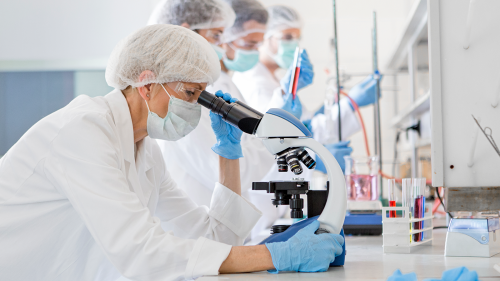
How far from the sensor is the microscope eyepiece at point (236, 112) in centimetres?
102

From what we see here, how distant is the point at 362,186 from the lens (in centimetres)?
181

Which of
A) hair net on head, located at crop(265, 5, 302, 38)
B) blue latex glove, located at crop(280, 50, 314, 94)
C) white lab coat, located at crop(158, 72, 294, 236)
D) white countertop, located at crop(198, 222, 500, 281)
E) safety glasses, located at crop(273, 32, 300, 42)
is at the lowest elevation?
white countertop, located at crop(198, 222, 500, 281)

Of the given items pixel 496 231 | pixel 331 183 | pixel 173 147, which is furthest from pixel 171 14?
pixel 496 231

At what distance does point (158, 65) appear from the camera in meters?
1.23

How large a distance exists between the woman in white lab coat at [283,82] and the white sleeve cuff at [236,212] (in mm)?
1047

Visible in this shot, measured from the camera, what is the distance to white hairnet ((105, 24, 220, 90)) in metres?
1.22

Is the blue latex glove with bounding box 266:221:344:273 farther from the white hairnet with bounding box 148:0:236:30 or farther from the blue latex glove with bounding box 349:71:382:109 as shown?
the blue latex glove with bounding box 349:71:382:109

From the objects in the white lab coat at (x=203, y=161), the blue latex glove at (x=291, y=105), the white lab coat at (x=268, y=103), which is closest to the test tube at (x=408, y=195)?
the white lab coat at (x=203, y=161)

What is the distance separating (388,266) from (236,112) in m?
0.48

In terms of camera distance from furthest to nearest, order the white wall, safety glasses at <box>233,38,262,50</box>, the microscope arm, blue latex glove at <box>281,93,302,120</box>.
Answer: the white wall < safety glasses at <box>233,38,262,50</box> < blue latex glove at <box>281,93,302,120</box> < the microscope arm

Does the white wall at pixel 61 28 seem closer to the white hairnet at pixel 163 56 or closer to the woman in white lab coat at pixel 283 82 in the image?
the woman in white lab coat at pixel 283 82

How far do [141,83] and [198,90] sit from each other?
0.53 ft

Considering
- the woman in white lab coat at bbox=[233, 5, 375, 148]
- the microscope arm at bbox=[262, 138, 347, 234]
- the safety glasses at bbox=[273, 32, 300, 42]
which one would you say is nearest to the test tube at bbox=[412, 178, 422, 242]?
the microscope arm at bbox=[262, 138, 347, 234]

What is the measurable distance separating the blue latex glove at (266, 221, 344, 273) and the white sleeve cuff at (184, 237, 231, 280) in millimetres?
102
